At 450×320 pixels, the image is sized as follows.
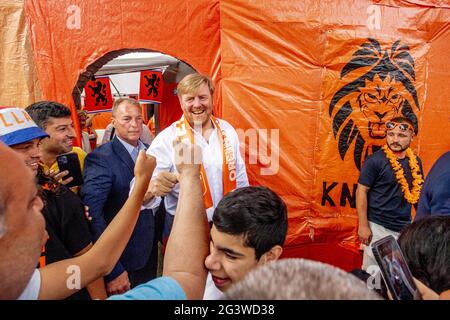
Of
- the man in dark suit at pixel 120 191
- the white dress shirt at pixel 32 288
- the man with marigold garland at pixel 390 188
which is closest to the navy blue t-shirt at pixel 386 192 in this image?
the man with marigold garland at pixel 390 188

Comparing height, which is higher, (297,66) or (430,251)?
(297,66)

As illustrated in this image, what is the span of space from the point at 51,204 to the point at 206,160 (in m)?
1.12

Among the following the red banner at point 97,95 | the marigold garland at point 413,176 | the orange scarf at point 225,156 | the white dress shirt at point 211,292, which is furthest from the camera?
the red banner at point 97,95

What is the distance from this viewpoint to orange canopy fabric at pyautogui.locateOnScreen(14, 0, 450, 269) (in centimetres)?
347

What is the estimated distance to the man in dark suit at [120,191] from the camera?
91.0 inches

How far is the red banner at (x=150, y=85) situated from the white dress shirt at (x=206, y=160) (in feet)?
9.26

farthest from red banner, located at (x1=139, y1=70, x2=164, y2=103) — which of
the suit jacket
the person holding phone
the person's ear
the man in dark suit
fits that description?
the person's ear

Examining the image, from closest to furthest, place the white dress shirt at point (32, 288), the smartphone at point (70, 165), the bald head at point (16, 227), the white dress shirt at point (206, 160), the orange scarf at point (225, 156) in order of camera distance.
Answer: the bald head at point (16, 227), the white dress shirt at point (32, 288), the smartphone at point (70, 165), the white dress shirt at point (206, 160), the orange scarf at point (225, 156)

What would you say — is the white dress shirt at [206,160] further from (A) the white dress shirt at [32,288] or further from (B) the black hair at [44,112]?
(A) the white dress shirt at [32,288]

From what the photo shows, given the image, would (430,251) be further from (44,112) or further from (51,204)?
(44,112)

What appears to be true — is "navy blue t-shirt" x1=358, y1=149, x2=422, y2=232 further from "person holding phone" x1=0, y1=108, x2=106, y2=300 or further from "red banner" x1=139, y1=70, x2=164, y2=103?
"red banner" x1=139, y1=70, x2=164, y2=103

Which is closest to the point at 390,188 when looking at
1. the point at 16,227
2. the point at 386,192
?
the point at 386,192

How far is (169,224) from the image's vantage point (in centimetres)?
256
